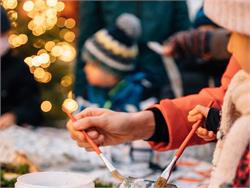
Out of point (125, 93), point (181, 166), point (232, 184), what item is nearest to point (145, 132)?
point (232, 184)

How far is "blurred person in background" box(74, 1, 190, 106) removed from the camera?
250 cm

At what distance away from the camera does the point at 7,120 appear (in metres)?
2.47

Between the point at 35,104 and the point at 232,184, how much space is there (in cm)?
199

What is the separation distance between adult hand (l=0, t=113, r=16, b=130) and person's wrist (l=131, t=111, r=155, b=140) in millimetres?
1105

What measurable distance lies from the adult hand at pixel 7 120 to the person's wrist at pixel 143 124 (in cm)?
111

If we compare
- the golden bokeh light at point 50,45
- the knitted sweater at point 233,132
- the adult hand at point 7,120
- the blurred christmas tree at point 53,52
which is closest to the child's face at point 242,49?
the knitted sweater at point 233,132

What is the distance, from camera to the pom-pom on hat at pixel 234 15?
2.96 feet

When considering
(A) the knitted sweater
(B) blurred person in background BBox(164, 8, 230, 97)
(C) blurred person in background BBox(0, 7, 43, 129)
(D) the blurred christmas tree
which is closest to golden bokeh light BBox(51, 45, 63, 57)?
(D) the blurred christmas tree

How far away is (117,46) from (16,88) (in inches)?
23.4

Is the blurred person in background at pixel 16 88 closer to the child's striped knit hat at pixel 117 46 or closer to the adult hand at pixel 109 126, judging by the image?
the child's striped knit hat at pixel 117 46

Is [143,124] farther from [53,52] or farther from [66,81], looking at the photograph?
[66,81]

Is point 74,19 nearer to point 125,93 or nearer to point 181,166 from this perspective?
point 125,93

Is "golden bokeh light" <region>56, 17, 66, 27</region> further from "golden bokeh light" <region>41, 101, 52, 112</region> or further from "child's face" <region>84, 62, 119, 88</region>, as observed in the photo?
"child's face" <region>84, 62, 119, 88</region>

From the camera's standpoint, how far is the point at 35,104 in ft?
9.21
